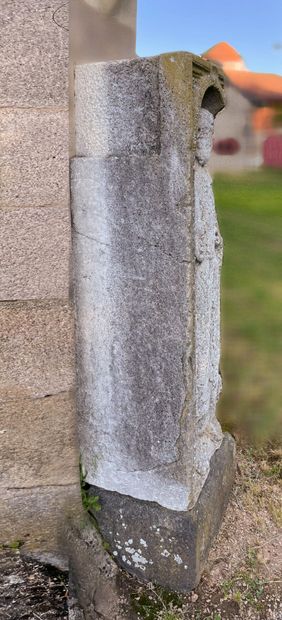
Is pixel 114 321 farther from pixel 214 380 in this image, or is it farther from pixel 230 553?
pixel 230 553

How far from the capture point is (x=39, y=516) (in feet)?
6.71

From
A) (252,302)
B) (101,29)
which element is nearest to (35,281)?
(101,29)

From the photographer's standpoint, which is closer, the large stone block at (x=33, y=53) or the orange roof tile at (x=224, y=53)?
the large stone block at (x=33, y=53)

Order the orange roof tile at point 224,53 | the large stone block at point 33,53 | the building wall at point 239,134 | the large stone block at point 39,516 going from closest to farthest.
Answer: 1. the large stone block at point 33,53
2. the large stone block at point 39,516
3. the orange roof tile at point 224,53
4. the building wall at point 239,134

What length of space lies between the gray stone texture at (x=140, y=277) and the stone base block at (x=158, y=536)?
0.19 feet

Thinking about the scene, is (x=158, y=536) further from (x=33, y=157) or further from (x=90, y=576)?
(x=33, y=157)

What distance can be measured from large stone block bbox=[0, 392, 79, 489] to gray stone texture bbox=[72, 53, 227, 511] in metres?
0.07

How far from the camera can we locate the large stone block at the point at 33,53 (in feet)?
5.34

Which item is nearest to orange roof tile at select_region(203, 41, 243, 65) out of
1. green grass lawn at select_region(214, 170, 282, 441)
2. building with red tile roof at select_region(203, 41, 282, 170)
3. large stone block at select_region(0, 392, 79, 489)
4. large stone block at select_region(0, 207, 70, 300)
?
building with red tile roof at select_region(203, 41, 282, 170)

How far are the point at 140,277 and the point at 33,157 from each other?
0.51m

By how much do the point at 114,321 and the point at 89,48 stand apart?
93 centimetres

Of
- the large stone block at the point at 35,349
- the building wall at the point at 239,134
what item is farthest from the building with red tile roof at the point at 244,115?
the large stone block at the point at 35,349

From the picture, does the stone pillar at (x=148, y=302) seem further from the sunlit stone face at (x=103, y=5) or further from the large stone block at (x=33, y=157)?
the sunlit stone face at (x=103, y=5)

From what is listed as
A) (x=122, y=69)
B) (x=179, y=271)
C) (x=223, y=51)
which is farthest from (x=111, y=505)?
(x=223, y=51)
